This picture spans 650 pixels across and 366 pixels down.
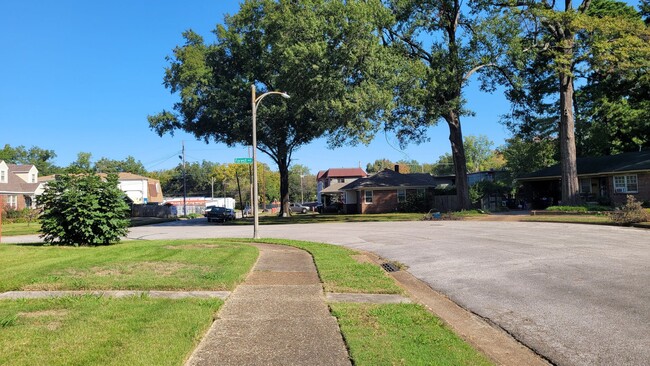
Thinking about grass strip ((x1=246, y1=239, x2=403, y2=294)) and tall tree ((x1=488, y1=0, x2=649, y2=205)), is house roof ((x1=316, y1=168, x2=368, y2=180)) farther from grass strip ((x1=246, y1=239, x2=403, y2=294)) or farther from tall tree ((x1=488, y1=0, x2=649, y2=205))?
grass strip ((x1=246, y1=239, x2=403, y2=294))

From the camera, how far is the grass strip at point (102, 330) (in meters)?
4.74

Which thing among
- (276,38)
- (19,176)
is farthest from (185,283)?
(19,176)

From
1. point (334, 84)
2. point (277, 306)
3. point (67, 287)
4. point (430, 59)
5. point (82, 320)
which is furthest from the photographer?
point (430, 59)

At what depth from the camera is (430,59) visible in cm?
3684

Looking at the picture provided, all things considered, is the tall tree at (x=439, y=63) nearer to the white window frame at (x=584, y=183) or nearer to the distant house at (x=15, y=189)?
the white window frame at (x=584, y=183)

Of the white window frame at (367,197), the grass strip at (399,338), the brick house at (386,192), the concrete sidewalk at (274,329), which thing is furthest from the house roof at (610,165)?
the grass strip at (399,338)

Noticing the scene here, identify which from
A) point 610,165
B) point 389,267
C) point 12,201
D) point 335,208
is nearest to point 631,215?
point 389,267

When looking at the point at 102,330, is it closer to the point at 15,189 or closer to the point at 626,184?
the point at 626,184

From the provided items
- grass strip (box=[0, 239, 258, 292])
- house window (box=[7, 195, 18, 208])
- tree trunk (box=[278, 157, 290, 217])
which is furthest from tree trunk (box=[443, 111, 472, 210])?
house window (box=[7, 195, 18, 208])

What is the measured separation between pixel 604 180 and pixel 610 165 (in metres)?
1.65

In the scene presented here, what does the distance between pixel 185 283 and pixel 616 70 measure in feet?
111

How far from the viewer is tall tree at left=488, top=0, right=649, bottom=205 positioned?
29.5 metres

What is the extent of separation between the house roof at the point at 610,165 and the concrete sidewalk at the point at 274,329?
34051 millimetres

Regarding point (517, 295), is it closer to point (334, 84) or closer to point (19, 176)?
point (334, 84)
